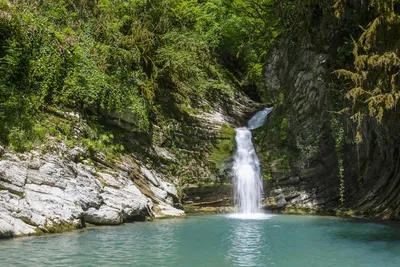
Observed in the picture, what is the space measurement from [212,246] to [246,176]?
33.9ft

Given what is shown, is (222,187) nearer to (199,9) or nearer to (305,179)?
(305,179)

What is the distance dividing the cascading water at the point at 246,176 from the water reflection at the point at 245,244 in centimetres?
507

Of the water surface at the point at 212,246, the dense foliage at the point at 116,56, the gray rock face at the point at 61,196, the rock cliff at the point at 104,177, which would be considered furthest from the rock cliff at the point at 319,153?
the gray rock face at the point at 61,196

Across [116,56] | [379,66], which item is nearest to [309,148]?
[379,66]

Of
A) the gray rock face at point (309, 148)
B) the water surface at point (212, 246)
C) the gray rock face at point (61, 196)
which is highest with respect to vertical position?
the gray rock face at point (309, 148)

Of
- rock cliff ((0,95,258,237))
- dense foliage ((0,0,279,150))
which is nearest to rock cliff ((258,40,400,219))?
rock cliff ((0,95,258,237))

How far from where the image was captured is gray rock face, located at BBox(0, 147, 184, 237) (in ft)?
32.8

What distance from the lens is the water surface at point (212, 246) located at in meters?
7.47

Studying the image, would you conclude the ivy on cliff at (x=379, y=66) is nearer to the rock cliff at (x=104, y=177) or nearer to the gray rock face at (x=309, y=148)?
the gray rock face at (x=309, y=148)

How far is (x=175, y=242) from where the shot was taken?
965cm

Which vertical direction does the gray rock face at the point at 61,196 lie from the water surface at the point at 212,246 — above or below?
above

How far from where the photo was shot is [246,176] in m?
19.3

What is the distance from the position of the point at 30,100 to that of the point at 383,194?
13659mm

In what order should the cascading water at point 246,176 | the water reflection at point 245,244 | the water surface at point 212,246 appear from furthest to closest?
1. the cascading water at point 246,176
2. the water reflection at point 245,244
3. the water surface at point 212,246
